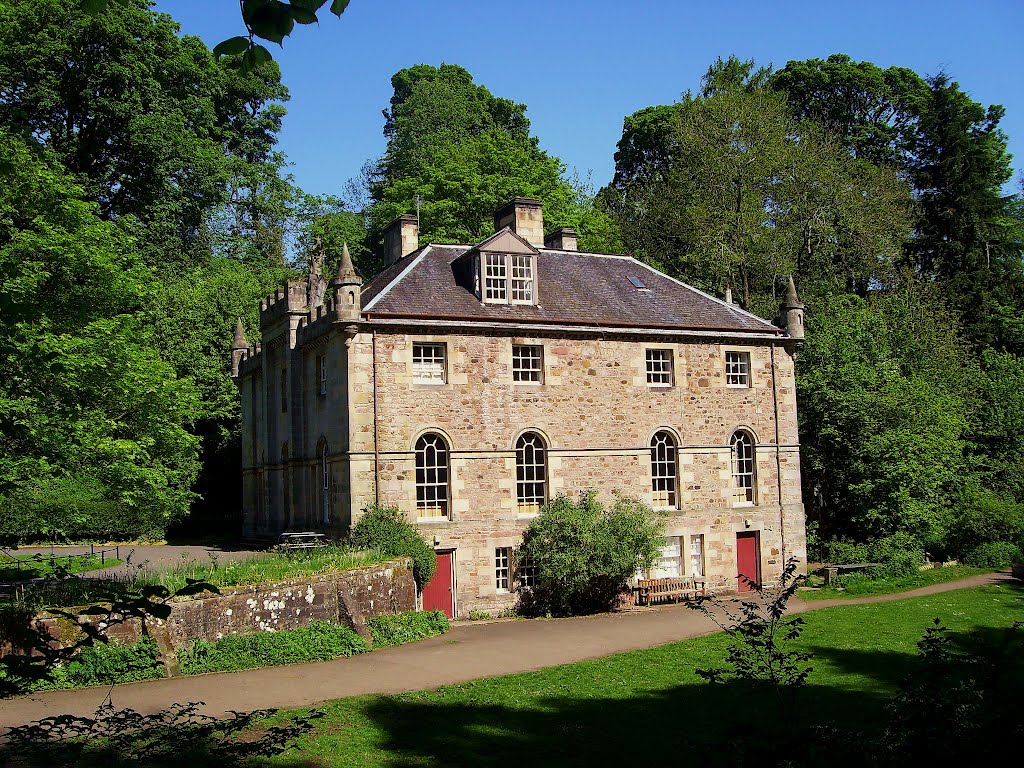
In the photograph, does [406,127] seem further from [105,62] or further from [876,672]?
[876,672]

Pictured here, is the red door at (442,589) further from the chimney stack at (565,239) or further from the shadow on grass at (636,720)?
the chimney stack at (565,239)

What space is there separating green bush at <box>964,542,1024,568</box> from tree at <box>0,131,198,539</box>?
2569 centimetres

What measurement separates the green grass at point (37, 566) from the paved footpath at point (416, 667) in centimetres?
234

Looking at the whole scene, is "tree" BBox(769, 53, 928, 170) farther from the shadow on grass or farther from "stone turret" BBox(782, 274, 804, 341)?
the shadow on grass

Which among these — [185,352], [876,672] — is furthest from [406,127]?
[876,672]

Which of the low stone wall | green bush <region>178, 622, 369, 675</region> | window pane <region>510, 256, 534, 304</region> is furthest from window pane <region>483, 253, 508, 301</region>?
green bush <region>178, 622, 369, 675</region>

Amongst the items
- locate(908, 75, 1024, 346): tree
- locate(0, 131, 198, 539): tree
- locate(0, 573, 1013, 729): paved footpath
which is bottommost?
locate(0, 573, 1013, 729): paved footpath

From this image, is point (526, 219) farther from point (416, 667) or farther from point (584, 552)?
point (416, 667)

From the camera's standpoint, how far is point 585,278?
31.3m

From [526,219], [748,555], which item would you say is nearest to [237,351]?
[526,219]

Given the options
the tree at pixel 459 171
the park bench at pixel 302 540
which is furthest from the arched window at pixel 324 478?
the tree at pixel 459 171

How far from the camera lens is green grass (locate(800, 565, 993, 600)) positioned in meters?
28.8

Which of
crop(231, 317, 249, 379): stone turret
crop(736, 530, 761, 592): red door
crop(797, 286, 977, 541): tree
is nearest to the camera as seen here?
crop(736, 530, 761, 592): red door

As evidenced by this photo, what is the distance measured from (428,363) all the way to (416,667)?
33.7ft
